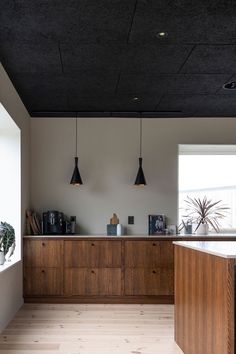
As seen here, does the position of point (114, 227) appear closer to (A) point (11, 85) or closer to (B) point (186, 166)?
(B) point (186, 166)

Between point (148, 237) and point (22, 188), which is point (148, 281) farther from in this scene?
point (22, 188)

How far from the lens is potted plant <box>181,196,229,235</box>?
5.91 metres

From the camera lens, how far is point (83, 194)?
601 centimetres

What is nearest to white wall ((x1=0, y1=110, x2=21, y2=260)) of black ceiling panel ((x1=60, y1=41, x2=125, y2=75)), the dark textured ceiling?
the dark textured ceiling

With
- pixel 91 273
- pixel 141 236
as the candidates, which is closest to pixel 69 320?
pixel 91 273

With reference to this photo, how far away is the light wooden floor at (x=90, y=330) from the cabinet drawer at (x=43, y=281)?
0.19 m

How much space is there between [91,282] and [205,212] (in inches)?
75.4

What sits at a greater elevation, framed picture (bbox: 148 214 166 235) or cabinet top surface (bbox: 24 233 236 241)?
framed picture (bbox: 148 214 166 235)

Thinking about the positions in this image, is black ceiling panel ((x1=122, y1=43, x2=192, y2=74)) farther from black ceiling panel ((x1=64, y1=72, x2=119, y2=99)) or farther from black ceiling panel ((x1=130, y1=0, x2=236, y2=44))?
black ceiling panel ((x1=64, y1=72, x2=119, y2=99))

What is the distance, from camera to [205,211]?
19.5 feet

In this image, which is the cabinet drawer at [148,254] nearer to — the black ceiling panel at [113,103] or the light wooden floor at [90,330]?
the light wooden floor at [90,330]

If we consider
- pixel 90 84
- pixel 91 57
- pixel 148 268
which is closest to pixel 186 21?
pixel 91 57

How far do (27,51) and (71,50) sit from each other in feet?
1.26

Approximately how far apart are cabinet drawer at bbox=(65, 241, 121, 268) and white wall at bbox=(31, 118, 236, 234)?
0.52 meters
